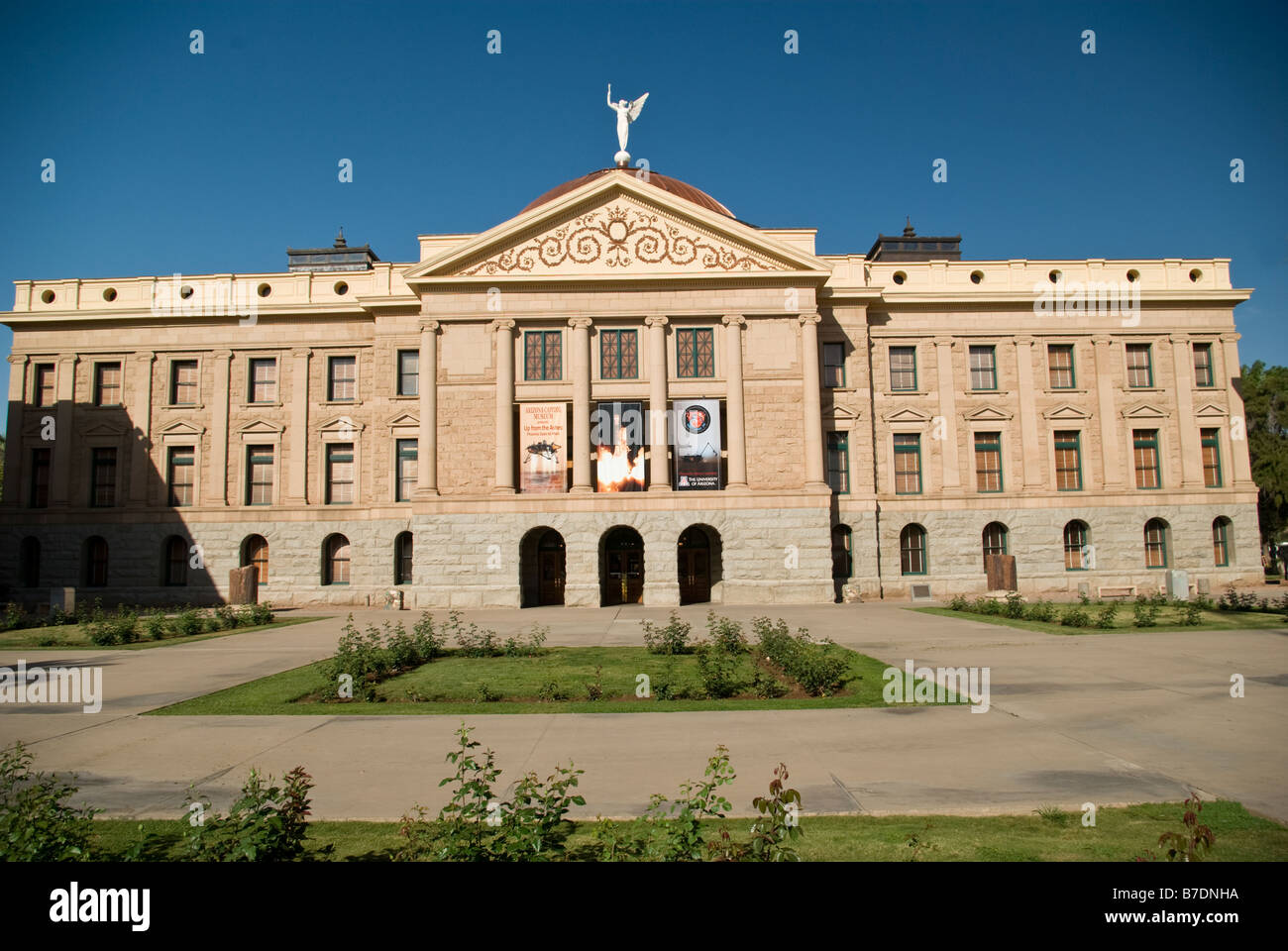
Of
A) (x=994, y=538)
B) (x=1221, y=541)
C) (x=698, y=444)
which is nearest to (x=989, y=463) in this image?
(x=994, y=538)

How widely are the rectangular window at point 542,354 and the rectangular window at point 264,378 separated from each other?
45.7ft

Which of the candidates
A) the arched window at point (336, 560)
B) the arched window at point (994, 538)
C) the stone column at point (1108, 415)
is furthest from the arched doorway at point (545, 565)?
the stone column at point (1108, 415)

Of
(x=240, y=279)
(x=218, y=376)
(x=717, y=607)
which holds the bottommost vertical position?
(x=717, y=607)

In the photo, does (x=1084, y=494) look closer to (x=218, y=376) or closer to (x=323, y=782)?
(x=323, y=782)

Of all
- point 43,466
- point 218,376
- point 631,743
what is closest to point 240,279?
point 218,376

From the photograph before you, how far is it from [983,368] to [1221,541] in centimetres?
1412

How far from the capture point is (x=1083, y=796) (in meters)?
6.80

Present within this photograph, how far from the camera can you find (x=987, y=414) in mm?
35500

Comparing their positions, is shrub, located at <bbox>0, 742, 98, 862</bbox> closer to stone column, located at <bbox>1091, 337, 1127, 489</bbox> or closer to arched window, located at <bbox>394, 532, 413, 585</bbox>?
arched window, located at <bbox>394, 532, 413, 585</bbox>

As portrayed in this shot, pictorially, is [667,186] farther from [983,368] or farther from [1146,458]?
[1146,458]

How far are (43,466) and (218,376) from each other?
32.2 ft

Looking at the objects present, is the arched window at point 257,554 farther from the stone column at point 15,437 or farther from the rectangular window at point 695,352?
the rectangular window at point 695,352

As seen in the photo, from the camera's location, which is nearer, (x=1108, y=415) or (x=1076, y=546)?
(x=1076, y=546)

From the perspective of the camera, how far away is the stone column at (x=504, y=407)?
31188mm
